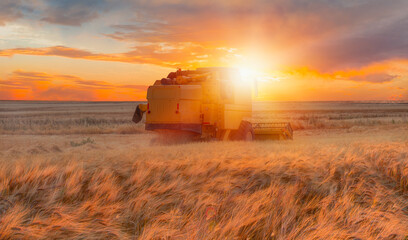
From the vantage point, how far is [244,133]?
54.1 feet

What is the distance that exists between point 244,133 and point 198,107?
8.38 feet

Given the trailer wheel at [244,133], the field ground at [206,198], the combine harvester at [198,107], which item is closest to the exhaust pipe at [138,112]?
the combine harvester at [198,107]

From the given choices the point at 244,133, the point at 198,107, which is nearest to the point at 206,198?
the point at 198,107

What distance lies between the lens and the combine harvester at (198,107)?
1540 centimetres

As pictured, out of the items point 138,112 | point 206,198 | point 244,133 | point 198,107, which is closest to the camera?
point 206,198

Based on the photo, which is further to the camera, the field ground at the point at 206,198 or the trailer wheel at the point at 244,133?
the trailer wheel at the point at 244,133

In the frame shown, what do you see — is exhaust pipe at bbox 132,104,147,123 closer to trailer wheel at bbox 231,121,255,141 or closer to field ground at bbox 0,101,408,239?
trailer wheel at bbox 231,121,255,141

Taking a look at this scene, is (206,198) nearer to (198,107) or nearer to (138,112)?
(198,107)

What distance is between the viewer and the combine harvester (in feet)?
50.5

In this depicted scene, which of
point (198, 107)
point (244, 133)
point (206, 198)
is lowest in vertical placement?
point (244, 133)

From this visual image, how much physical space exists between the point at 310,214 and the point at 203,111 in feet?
34.6

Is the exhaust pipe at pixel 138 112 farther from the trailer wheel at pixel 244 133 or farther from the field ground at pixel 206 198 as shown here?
the field ground at pixel 206 198

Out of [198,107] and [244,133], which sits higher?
[198,107]

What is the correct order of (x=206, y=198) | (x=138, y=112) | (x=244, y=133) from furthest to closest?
(x=244, y=133) → (x=138, y=112) → (x=206, y=198)
